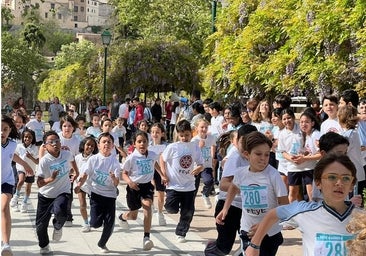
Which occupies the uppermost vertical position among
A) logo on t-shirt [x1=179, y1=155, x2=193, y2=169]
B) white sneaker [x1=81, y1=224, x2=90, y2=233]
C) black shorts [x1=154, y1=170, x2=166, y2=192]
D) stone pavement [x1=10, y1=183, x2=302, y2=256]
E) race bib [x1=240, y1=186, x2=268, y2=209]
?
logo on t-shirt [x1=179, y1=155, x2=193, y2=169]

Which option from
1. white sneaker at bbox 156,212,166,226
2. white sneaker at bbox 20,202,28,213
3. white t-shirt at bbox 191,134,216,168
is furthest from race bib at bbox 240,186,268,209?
white sneaker at bbox 20,202,28,213

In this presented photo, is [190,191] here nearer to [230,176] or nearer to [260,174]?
[230,176]

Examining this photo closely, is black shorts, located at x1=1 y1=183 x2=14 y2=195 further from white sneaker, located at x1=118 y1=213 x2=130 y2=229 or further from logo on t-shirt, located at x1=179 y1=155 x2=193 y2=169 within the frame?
logo on t-shirt, located at x1=179 y1=155 x2=193 y2=169

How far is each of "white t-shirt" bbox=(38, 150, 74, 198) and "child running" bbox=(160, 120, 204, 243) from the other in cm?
131

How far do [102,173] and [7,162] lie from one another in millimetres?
1122

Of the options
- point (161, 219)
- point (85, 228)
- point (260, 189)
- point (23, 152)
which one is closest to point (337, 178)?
point (260, 189)

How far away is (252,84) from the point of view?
54.1 ft

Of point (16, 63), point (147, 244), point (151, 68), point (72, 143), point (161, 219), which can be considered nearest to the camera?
point (147, 244)

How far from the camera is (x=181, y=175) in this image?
8.52 metres

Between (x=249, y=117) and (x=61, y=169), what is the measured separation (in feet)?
14.2

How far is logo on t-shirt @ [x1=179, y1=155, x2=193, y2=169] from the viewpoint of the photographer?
862cm

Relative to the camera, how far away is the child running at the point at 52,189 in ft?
25.0

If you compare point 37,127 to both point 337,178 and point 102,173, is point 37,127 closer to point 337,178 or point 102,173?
point 102,173

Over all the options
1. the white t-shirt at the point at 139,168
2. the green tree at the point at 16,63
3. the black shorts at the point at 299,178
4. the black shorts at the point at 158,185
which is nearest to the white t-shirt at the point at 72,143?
the black shorts at the point at 158,185
